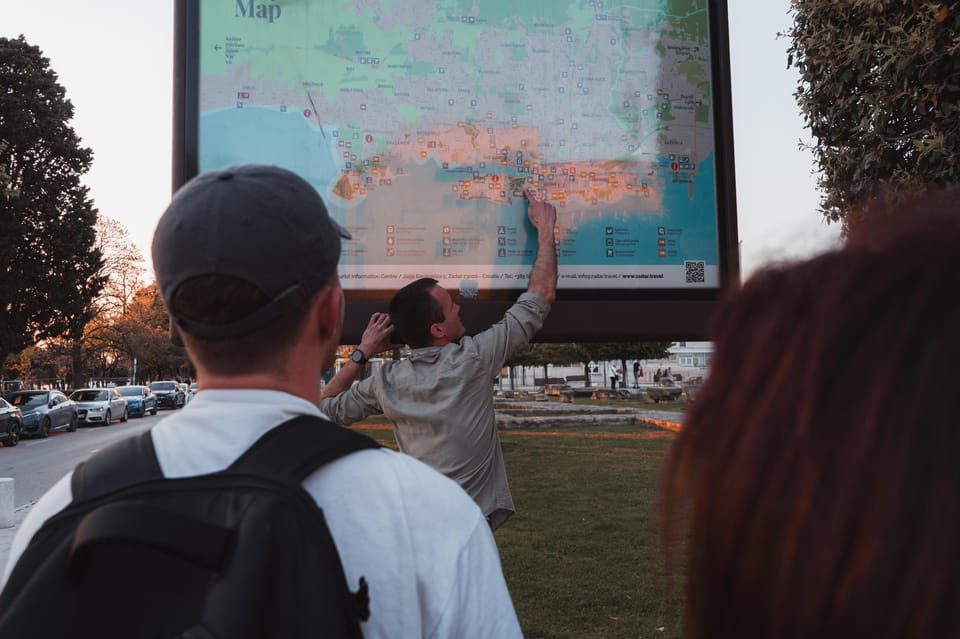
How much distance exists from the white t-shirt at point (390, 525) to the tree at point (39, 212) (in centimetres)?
3784

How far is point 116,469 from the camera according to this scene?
1.28 m

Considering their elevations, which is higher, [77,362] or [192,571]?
[77,362]

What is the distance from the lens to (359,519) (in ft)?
4.21

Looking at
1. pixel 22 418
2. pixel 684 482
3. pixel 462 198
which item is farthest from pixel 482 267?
pixel 22 418

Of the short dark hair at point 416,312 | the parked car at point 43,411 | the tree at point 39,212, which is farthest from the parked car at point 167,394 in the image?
the short dark hair at point 416,312

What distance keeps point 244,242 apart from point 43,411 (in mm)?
31885

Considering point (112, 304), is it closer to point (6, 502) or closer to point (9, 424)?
point (9, 424)

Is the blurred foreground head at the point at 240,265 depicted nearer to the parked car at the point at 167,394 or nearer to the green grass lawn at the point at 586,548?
the green grass lawn at the point at 586,548

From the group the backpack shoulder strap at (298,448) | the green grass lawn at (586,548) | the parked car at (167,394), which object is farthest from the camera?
the parked car at (167,394)

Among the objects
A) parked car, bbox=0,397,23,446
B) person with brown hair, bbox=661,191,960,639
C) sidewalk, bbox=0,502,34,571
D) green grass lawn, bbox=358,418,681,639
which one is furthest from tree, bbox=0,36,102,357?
person with brown hair, bbox=661,191,960,639

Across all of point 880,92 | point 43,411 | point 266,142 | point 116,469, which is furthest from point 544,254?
point 43,411

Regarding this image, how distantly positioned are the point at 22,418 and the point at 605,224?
99.0ft

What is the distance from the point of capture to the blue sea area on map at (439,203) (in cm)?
261

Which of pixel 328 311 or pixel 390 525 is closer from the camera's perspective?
pixel 390 525
